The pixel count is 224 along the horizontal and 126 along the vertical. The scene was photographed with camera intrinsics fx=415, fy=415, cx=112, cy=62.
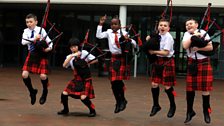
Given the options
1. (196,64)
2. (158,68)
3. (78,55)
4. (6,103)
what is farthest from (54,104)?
(196,64)

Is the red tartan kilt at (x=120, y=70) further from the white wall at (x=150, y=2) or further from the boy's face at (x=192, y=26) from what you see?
the white wall at (x=150, y=2)

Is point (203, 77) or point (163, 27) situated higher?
point (163, 27)

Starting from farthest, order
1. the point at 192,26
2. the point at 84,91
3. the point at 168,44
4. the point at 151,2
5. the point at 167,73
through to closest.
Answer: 1. the point at 151,2
2. the point at 84,91
3. the point at 167,73
4. the point at 168,44
5. the point at 192,26

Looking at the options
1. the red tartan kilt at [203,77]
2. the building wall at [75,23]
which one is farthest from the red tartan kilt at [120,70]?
the building wall at [75,23]

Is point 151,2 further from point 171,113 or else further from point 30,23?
point 171,113

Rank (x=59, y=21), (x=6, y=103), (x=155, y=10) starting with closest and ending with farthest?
(x=6, y=103), (x=155, y=10), (x=59, y=21)

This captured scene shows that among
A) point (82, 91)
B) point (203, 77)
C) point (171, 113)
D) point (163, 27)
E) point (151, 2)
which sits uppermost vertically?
point (151, 2)

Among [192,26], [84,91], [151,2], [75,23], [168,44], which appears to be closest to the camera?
[192,26]

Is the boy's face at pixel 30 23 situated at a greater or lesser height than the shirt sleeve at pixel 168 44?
greater

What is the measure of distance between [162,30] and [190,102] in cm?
126

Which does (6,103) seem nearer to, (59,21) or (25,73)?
(25,73)

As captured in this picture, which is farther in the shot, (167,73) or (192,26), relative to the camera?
(167,73)

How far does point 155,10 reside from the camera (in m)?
18.0

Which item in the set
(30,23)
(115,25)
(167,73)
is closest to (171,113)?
(167,73)
